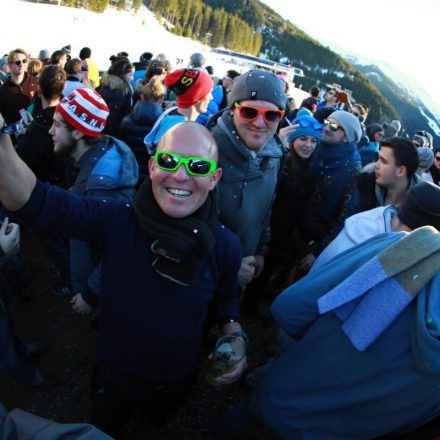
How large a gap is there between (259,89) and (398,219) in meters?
1.25

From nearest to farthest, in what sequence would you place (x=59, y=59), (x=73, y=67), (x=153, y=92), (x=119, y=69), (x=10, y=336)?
(x=10, y=336) < (x=153, y=92) < (x=119, y=69) < (x=73, y=67) < (x=59, y=59)

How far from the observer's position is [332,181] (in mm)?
3586

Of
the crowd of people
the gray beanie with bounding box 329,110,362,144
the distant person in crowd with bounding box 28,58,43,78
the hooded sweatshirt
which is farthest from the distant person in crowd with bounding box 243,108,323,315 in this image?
the distant person in crowd with bounding box 28,58,43,78

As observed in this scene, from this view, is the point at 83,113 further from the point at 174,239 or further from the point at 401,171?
the point at 401,171

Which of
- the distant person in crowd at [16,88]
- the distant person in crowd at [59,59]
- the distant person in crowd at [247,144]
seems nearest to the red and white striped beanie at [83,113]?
the distant person in crowd at [247,144]

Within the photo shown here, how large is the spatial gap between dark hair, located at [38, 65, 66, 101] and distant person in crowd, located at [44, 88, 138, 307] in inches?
46.0

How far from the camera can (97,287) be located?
2.32m

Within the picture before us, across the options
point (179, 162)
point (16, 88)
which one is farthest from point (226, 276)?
point (16, 88)

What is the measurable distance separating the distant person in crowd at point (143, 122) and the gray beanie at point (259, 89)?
67.1 inches

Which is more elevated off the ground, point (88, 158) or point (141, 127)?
point (88, 158)

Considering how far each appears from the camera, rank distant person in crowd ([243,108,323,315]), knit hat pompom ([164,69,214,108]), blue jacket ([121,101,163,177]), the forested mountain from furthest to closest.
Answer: the forested mountain, blue jacket ([121,101,163,177]), distant person in crowd ([243,108,323,315]), knit hat pompom ([164,69,214,108])

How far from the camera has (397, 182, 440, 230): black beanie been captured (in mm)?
2039

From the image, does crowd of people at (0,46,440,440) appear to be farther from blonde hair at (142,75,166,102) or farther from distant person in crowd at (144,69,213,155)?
blonde hair at (142,75,166,102)

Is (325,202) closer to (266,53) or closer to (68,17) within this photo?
(68,17)
